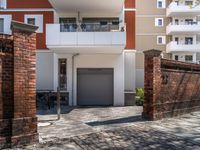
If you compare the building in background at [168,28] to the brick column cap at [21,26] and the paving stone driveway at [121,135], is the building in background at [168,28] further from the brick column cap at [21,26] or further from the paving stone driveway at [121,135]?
the brick column cap at [21,26]

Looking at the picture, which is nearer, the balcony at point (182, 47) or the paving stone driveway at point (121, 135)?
the paving stone driveway at point (121, 135)

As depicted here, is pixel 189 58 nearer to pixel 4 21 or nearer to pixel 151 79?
pixel 4 21

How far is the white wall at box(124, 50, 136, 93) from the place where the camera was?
75.8 feet

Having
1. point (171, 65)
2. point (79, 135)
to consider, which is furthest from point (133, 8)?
point (79, 135)

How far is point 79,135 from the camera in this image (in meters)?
10.5

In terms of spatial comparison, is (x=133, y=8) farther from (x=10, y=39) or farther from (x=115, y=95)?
(x=10, y=39)

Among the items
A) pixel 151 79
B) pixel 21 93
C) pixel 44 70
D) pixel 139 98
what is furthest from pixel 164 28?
pixel 21 93

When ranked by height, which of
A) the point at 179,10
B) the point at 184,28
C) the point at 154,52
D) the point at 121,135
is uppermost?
the point at 179,10

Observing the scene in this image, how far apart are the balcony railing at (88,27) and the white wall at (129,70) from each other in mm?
2724

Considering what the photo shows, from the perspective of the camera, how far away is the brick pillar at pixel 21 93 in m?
8.40

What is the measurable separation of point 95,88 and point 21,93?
48.1 feet

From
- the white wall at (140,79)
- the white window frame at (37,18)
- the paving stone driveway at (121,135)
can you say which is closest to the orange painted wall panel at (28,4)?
the white window frame at (37,18)

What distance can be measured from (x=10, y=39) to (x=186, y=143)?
5951 mm

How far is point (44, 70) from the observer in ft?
76.2
